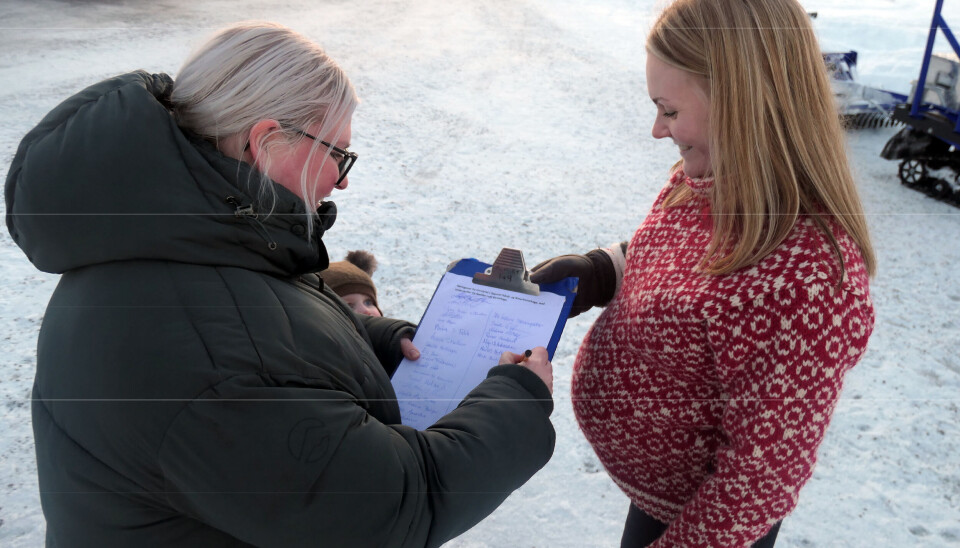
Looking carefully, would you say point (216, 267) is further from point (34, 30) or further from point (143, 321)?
point (34, 30)

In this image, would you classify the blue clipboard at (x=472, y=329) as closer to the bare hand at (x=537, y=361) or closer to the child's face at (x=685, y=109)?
the bare hand at (x=537, y=361)

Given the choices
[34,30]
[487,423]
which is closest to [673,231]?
[487,423]

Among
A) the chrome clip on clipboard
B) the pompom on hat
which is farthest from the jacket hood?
the pompom on hat

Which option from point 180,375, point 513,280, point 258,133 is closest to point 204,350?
point 180,375

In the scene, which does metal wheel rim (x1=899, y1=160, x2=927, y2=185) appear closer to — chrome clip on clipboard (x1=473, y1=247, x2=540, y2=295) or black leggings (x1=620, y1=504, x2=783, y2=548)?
black leggings (x1=620, y1=504, x2=783, y2=548)

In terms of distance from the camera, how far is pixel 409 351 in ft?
5.02

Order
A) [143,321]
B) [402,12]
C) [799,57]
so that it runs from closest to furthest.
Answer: [143,321] → [799,57] → [402,12]

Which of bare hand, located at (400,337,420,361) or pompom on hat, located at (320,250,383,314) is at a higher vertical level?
bare hand, located at (400,337,420,361)

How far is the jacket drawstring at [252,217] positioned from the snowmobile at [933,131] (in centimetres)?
594

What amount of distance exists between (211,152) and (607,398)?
94 cm

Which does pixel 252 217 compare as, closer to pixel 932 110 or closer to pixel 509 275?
pixel 509 275

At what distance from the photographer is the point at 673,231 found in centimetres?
145

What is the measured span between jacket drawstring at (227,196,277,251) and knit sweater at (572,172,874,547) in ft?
2.36

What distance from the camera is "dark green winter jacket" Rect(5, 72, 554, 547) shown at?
0.94 metres
